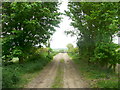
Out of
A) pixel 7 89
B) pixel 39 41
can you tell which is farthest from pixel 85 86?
pixel 39 41

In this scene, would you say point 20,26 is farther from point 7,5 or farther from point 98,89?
point 98,89

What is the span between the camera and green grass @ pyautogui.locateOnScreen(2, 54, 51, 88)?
320 inches

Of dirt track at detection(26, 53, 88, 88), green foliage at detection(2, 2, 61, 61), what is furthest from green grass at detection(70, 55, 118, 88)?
green foliage at detection(2, 2, 61, 61)

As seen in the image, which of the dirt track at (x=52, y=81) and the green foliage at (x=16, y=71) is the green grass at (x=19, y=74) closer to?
the green foliage at (x=16, y=71)

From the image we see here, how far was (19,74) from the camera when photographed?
11336 mm

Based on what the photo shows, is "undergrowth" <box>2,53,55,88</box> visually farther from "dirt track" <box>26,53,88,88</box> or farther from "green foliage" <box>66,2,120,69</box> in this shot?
"green foliage" <box>66,2,120,69</box>

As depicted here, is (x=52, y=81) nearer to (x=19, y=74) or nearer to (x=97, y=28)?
(x=19, y=74)

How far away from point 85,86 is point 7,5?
12.7m

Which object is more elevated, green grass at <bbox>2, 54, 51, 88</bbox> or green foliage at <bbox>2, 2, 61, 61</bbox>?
green foliage at <bbox>2, 2, 61, 61</bbox>

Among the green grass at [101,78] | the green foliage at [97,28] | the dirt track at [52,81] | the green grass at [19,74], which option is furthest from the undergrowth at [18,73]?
the green foliage at [97,28]

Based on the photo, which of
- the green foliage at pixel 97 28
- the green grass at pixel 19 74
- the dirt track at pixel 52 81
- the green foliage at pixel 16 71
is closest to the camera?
the green foliage at pixel 16 71

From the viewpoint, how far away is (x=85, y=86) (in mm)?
8672

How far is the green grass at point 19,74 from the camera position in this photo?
26.7 feet

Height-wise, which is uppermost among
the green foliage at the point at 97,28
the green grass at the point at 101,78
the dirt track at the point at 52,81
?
the green foliage at the point at 97,28
